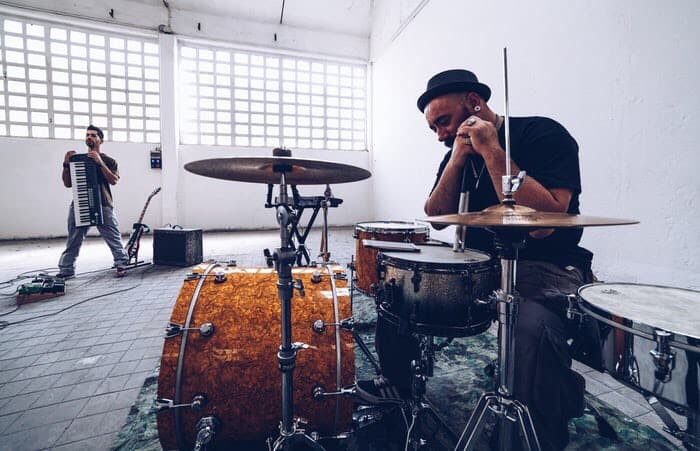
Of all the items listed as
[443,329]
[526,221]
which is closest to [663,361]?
[526,221]

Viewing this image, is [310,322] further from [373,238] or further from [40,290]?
[40,290]

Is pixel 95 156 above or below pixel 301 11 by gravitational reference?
below

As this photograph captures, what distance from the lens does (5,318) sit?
2525mm

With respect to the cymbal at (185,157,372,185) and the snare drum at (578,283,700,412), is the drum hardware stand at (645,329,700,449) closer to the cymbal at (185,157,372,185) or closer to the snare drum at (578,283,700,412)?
the snare drum at (578,283,700,412)

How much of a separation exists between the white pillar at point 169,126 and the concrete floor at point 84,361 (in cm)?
338

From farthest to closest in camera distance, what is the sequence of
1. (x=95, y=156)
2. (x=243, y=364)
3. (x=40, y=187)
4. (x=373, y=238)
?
(x=40, y=187)
(x=95, y=156)
(x=373, y=238)
(x=243, y=364)

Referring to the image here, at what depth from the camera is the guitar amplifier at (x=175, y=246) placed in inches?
166

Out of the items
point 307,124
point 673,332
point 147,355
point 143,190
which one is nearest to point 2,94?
point 143,190

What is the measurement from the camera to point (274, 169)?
115 centimetres

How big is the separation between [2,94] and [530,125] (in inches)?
373

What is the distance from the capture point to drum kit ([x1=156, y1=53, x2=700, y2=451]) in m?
0.92

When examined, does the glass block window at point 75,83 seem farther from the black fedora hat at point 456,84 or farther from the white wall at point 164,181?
the black fedora hat at point 456,84

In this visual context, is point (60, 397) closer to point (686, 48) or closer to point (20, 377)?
point (20, 377)

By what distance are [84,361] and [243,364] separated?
4.94ft
